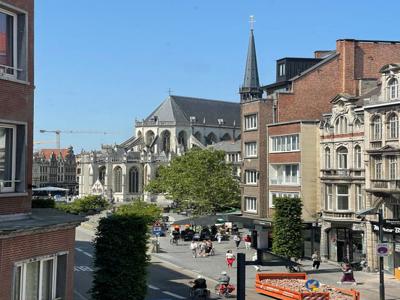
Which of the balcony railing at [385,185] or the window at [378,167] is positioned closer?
the balcony railing at [385,185]

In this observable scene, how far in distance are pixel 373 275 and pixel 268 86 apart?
21973 millimetres

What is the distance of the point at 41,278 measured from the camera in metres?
12.7

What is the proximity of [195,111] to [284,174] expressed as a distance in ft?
354

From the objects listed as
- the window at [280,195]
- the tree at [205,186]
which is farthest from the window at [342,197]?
the tree at [205,186]

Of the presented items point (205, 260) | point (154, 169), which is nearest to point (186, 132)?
point (154, 169)

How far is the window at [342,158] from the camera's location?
140ft

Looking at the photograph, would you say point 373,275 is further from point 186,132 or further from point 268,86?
point 186,132

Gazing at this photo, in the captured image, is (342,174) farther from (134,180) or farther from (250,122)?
(134,180)

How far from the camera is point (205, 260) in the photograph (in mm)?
43906

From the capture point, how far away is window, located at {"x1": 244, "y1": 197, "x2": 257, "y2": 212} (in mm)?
51481

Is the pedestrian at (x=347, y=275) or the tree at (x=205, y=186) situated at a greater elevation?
the tree at (x=205, y=186)

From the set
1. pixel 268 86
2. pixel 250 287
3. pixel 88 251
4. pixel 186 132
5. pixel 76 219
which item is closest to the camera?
pixel 76 219

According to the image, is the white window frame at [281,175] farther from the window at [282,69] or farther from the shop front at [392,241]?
the window at [282,69]

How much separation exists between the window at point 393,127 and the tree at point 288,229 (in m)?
6.93
